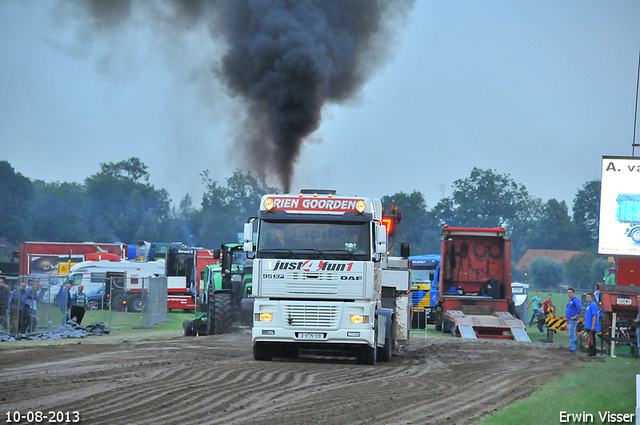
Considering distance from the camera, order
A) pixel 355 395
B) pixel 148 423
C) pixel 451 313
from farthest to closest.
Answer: pixel 451 313 < pixel 355 395 < pixel 148 423

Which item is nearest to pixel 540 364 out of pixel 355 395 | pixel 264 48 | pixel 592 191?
pixel 355 395

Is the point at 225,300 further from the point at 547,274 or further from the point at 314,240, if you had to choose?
the point at 547,274

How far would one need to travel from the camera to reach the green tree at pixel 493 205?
357 feet

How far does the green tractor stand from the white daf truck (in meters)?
6.20

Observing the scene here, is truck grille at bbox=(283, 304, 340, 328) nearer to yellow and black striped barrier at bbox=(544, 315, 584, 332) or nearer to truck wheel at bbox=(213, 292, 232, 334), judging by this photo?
truck wheel at bbox=(213, 292, 232, 334)

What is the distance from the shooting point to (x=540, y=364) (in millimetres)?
17594

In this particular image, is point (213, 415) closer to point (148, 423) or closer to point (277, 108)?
point (148, 423)

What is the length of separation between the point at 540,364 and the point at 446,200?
92.4 metres

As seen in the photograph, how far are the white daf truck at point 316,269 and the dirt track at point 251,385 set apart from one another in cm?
74

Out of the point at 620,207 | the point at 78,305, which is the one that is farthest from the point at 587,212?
the point at 78,305

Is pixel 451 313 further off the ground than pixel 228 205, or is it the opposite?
pixel 228 205

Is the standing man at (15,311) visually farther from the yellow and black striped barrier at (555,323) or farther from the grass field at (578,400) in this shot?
the yellow and black striped barrier at (555,323)

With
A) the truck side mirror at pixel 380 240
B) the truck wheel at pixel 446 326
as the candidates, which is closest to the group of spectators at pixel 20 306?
the truck side mirror at pixel 380 240

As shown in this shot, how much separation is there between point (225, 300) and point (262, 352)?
7.09m
